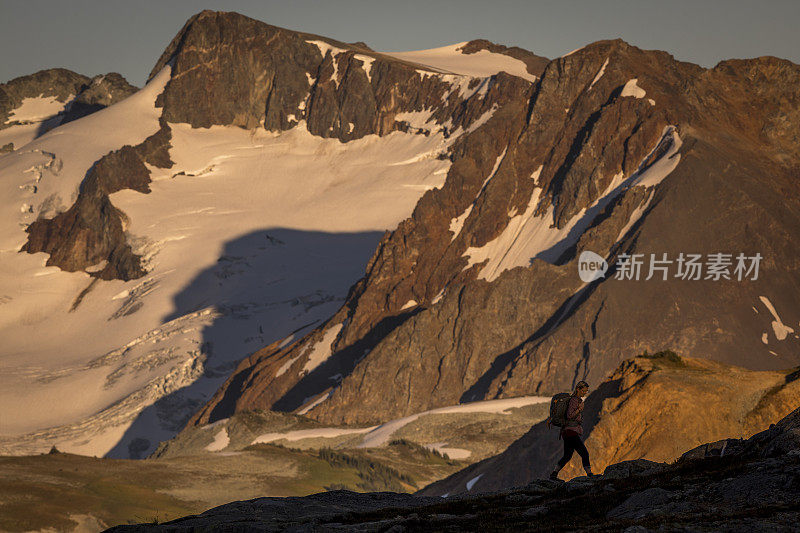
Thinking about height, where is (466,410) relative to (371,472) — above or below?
above

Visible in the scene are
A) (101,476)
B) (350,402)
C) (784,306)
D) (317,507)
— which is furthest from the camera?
(350,402)

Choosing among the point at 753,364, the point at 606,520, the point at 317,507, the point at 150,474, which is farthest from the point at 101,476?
the point at 753,364

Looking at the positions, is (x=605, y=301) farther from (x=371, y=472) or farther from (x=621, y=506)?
(x=621, y=506)

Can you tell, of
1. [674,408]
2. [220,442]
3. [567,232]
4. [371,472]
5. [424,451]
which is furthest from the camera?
[567,232]

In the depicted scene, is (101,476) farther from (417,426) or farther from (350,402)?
(350,402)

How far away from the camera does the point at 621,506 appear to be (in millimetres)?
30953

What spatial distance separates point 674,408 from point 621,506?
29.5 meters

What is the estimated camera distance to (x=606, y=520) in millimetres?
29219

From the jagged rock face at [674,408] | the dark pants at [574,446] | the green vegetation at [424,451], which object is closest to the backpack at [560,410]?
the dark pants at [574,446]

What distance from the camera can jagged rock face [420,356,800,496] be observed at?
56.3 m

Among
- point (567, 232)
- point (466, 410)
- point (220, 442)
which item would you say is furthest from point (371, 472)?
point (567, 232)

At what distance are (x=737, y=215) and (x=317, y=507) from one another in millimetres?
146283

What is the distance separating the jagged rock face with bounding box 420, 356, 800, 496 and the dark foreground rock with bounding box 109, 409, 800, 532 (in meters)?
17.8

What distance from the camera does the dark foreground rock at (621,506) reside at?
2711 centimetres
